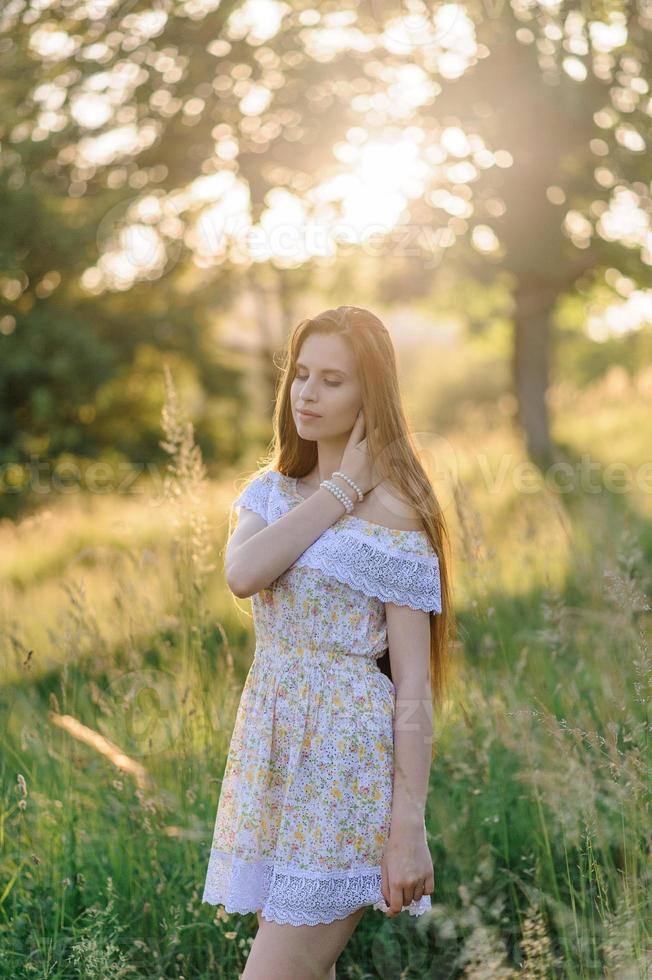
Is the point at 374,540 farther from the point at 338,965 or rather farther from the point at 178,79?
the point at 178,79

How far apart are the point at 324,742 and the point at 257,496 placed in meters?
0.61

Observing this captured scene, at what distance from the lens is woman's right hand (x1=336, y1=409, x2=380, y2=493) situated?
92.7 inches

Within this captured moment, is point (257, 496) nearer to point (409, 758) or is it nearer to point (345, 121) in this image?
point (409, 758)

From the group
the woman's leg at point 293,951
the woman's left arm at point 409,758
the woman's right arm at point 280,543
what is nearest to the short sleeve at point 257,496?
the woman's right arm at point 280,543

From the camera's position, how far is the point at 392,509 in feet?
7.81

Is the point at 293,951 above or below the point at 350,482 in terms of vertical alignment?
below

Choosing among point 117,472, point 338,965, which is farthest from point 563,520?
point 117,472

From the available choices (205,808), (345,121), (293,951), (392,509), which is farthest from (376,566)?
(345,121)

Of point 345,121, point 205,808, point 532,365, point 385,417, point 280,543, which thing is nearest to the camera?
point 280,543

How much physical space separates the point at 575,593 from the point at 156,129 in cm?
643

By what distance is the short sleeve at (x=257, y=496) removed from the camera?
2484 mm

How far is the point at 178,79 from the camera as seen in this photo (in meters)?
9.43

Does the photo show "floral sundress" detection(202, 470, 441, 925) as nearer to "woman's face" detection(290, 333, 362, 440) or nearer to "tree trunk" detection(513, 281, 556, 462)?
"woman's face" detection(290, 333, 362, 440)

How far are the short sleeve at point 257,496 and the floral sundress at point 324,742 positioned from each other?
0.64 ft
